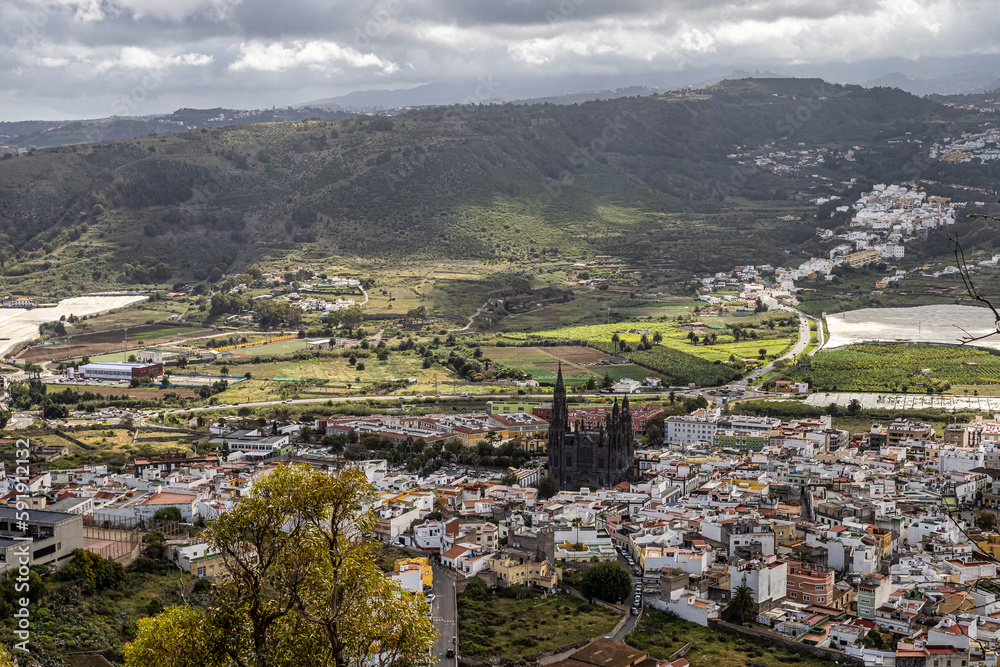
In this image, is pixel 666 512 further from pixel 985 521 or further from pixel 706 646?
pixel 706 646

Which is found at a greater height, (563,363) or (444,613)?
(444,613)

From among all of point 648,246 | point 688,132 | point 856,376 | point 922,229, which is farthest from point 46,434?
point 688,132

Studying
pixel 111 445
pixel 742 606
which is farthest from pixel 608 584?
pixel 111 445

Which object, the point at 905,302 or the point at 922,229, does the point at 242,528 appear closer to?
the point at 905,302

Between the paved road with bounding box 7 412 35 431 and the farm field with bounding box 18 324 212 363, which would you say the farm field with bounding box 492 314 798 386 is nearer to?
the farm field with bounding box 18 324 212 363

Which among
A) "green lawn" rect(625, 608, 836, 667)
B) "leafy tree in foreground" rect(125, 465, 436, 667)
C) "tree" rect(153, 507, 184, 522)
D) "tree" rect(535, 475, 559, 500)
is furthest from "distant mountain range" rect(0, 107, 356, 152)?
"leafy tree in foreground" rect(125, 465, 436, 667)

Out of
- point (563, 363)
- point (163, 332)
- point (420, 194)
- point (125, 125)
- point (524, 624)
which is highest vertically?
point (125, 125)

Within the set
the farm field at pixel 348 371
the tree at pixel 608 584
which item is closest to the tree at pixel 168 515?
the tree at pixel 608 584
